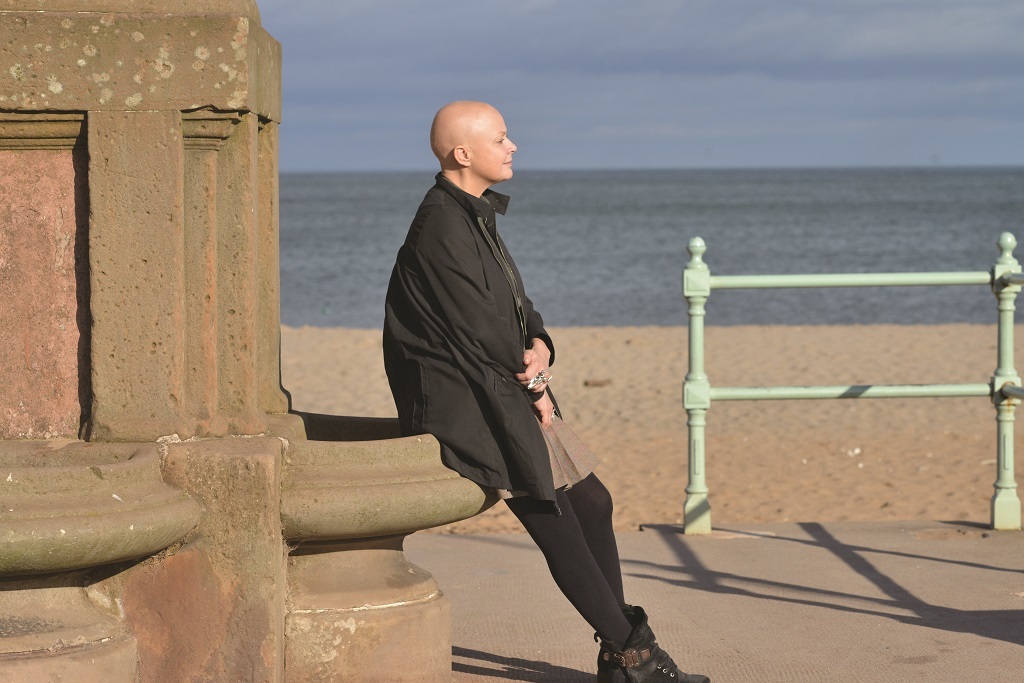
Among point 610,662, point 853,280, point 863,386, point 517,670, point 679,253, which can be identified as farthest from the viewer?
point 679,253

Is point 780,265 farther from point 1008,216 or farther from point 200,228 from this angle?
point 200,228

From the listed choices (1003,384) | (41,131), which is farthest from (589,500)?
(1003,384)

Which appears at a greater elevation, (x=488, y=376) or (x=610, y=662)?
(x=488, y=376)

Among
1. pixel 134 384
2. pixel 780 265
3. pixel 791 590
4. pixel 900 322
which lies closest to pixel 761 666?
pixel 791 590

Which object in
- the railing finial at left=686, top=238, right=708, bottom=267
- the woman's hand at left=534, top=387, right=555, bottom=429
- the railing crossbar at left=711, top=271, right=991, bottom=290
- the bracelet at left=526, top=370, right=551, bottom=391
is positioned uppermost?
the railing finial at left=686, top=238, right=708, bottom=267

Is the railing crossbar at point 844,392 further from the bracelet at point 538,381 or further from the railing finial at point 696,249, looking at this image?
the bracelet at point 538,381

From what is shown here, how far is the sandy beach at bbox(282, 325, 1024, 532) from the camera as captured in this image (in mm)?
6949

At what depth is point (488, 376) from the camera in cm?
306

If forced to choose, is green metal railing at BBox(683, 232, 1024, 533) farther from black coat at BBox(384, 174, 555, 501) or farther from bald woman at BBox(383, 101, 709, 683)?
black coat at BBox(384, 174, 555, 501)

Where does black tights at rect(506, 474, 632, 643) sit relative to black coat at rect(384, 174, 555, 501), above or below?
below

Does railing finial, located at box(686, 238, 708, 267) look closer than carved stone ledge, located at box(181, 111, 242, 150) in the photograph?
No

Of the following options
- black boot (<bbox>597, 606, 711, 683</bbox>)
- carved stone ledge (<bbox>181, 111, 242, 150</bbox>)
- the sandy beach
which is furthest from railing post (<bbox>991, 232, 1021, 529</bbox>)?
carved stone ledge (<bbox>181, 111, 242, 150</bbox>)

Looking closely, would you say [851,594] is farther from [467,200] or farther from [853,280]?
[467,200]

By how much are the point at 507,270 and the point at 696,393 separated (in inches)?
90.5
